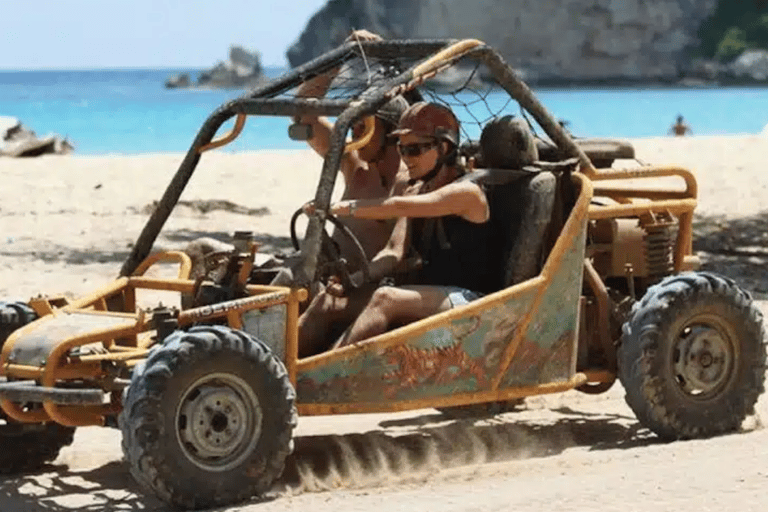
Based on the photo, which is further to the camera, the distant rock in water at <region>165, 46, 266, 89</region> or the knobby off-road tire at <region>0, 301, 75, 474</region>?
the distant rock in water at <region>165, 46, 266, 89</region>

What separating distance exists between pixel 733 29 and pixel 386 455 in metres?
116

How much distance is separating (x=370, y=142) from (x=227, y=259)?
110 cm

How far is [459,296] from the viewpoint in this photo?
9258mm

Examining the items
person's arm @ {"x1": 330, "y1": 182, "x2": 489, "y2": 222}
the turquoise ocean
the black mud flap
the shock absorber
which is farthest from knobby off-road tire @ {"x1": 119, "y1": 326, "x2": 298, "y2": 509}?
the turquoise ocean

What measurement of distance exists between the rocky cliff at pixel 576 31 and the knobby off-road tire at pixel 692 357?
351 feet

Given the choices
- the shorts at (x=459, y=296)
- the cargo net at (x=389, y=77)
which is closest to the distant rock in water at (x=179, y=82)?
the cargo net at (x=389, y=77)

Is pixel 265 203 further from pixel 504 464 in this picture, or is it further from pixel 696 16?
pixel 696 16

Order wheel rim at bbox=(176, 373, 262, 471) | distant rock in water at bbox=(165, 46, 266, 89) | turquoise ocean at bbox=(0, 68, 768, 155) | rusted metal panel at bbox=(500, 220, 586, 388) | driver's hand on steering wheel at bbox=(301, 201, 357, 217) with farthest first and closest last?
distant rock in water at bbox=(165, 46, 266, 89) < turquoise ocean at bbox=(0, 68, 768, 155) < rusted metal panel at bbox=(500, 220, 586, 388) < driver's hand on steering wheel at bbox=(301, 201, 357, 217) < wheel rim at bbox=(176, 373, 262, 471)

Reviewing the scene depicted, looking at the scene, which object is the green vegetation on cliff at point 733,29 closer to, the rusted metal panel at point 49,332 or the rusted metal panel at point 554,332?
the rusted metal panel at point 554,332

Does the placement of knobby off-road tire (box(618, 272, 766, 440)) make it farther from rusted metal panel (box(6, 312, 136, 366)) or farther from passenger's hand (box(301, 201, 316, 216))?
rusted metal panel (box(6, 312, 136, 366))

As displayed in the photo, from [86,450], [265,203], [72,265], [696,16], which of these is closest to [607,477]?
[86,450]

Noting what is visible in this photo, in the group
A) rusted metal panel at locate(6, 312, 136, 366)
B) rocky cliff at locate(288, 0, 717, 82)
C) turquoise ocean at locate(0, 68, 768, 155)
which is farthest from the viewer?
rocky cliff at locate(288, 0, 717, 82)

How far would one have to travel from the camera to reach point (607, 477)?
28.3 feet

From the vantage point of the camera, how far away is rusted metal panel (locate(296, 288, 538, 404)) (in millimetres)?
8891
